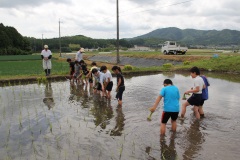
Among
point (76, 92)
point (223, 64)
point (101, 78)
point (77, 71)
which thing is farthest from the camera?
point (223, 64)

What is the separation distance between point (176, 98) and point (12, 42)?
91.0 m

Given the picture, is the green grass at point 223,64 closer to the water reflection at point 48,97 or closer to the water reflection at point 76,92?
the water reflection at point 76,92

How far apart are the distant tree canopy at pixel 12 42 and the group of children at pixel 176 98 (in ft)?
265

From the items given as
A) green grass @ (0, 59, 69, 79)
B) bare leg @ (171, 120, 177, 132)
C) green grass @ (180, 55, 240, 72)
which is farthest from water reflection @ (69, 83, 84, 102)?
green grass @ (180, 55, 240, 72)

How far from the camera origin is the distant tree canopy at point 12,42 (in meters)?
80.6

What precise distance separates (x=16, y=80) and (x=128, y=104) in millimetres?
8594

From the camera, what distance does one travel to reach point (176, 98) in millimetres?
6156

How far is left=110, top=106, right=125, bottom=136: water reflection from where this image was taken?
661 centimetres

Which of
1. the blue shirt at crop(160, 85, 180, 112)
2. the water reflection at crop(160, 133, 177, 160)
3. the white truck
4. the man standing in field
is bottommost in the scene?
the water reflection at crop(160, 133, 177, 160)

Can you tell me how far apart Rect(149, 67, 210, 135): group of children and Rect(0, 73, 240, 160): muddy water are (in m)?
0.35

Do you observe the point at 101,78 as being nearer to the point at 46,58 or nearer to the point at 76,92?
the point at 76,92

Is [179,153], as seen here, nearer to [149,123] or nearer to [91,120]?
[149,123]

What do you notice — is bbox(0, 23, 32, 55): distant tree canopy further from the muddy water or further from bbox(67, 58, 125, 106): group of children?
the muddy water

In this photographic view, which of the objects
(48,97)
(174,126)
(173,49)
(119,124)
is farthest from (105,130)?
(173,49)
